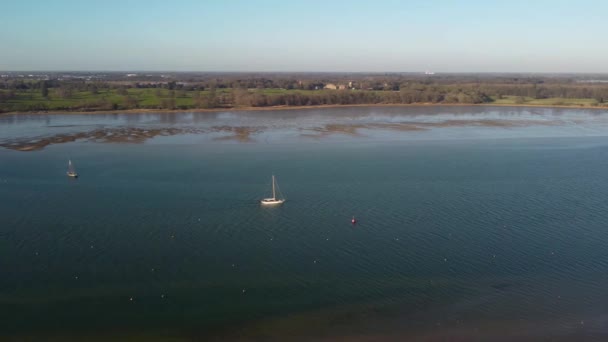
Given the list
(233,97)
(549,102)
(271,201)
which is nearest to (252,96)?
(233,97)

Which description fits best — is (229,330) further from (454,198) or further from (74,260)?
(454,198)

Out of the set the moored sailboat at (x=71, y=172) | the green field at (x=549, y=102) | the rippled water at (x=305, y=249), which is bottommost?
the rippled water at (x=305, y=249)

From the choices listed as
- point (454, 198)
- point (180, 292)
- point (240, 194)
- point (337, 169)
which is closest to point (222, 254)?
point (180, 292)

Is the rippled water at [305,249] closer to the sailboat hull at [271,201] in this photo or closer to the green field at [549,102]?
the sailboat hull at [271,201]

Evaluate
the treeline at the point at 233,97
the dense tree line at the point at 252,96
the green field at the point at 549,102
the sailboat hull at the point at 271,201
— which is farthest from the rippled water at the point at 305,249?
the green field at the point at 549,102

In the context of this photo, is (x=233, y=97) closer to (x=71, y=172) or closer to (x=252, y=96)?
(x=252, y=96)

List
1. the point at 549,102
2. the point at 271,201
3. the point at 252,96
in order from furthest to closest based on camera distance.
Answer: the point at 549,102, the point at 252,96, the point at 271,201

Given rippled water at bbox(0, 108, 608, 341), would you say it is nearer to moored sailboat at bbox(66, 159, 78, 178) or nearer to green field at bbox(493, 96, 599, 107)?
moored sailboat at bbox(66, 159, 78, 178)

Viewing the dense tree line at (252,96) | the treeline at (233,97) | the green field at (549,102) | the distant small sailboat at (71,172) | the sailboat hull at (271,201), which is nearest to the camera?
the sailboat hull at (271,201)
